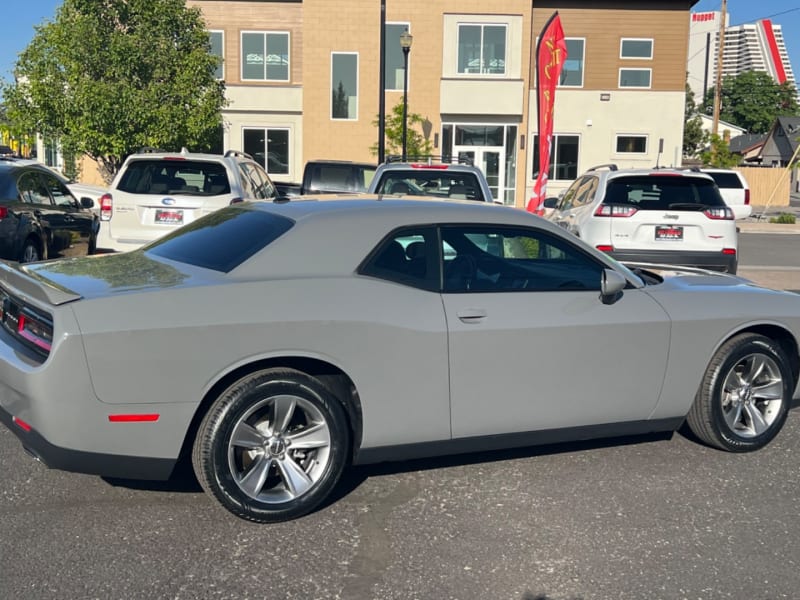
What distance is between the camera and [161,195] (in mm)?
11102

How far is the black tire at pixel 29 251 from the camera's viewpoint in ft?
35.6

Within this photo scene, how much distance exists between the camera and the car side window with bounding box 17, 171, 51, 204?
11.1 meters

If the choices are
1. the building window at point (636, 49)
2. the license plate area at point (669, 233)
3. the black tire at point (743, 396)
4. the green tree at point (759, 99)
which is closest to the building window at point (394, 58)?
the building window at point (636, 49)

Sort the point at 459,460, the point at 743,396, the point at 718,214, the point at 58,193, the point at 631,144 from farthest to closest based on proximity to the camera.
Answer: the point at 631,144 → the point at 58,193 → the point at 718,214 → the point at 743,396 → the point at 459,460

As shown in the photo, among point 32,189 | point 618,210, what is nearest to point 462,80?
point 618,210

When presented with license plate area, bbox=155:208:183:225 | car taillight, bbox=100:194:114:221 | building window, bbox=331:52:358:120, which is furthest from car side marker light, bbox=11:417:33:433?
building window, bbox=331:52:358:120

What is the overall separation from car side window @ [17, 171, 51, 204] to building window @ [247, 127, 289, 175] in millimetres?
20264

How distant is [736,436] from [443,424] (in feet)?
6.82

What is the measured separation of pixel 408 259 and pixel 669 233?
671 cm

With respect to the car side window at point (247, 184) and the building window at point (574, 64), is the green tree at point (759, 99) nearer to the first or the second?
the building window at point (574, 64)

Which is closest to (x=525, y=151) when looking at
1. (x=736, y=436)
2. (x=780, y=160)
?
(x=736, y=436)

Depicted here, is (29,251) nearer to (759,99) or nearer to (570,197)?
(570,197)

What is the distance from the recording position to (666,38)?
31797mm

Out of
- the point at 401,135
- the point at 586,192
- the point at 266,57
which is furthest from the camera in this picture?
the point at 266,57
